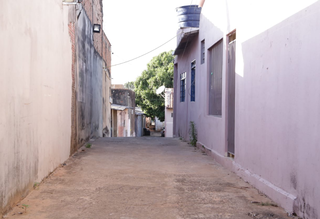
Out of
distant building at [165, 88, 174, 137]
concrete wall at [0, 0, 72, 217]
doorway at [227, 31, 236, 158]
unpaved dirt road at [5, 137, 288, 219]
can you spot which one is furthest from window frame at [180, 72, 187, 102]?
distant building at [165, 88, 174, 137]

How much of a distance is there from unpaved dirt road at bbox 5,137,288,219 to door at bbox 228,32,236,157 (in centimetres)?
58

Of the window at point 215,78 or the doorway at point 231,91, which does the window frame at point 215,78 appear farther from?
the doorway at point 231,91

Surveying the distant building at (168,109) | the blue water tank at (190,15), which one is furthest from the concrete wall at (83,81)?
the distant building at (168,109)

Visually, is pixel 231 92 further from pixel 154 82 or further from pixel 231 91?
pixel 154 82

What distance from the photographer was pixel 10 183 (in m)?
4.09

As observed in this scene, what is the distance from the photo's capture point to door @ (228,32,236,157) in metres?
7.23

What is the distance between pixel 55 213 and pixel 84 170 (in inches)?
105

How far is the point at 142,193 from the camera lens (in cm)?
518

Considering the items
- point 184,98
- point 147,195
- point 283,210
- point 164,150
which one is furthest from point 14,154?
point 184,98

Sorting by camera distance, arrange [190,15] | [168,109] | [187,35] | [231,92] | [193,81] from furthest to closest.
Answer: [168,109] → [193,81] → [187,35] → [190,15] → [231,92]

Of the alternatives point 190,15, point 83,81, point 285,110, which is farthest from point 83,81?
point 285,110

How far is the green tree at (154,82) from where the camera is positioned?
31.8m

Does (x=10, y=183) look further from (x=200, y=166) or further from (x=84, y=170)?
(x=200, y=166)

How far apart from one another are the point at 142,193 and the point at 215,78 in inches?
180
